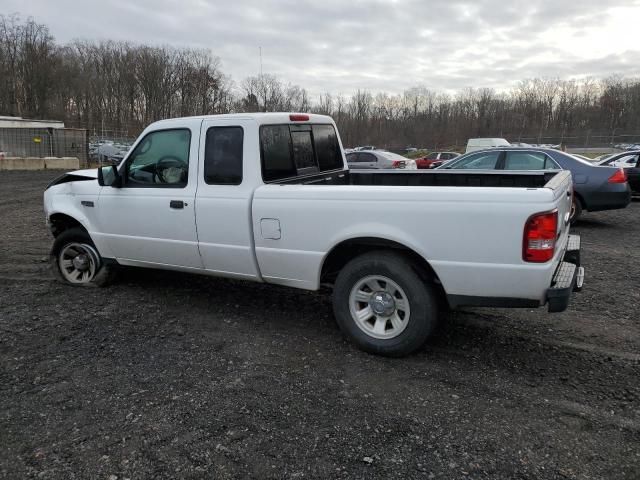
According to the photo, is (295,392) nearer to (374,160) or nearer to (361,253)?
(361,253)

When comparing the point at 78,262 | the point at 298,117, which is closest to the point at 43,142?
the point at 78,262

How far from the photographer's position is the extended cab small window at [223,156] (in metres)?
4.45

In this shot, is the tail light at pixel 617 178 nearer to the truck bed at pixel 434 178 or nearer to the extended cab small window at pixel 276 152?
the truck bed at pixel 434 178

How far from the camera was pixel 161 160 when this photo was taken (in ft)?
16.1

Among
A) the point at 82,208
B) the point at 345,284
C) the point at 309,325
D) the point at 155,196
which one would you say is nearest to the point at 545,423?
the point at 345,284

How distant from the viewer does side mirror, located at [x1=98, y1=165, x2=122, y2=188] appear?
16.6 feet

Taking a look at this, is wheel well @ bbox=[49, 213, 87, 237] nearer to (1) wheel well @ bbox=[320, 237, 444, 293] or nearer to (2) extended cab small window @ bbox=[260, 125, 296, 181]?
(2) extended cab small window @ bbox=[260, 125, 296, 181]

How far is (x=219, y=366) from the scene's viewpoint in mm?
3838

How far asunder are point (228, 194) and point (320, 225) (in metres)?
1.00

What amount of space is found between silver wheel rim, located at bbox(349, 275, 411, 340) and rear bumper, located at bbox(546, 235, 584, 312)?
3.36 feet

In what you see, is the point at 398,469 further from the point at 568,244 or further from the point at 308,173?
the point at 308,173

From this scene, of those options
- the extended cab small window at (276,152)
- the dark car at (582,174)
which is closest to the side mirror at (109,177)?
the extended cab small window at (276,152)

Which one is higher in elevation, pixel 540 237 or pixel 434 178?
pixel 434 178

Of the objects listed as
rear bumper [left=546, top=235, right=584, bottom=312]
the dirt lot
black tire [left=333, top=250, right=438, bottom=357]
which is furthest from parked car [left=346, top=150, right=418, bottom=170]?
black tire [left=333, top=250, right=438, bottom=357]
